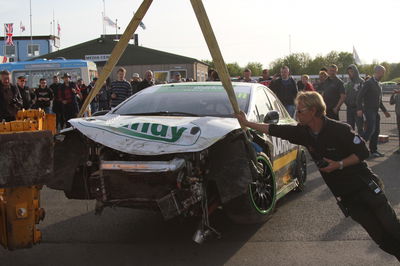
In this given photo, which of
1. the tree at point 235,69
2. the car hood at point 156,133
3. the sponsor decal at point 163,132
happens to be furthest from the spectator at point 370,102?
the tree at point 235,69

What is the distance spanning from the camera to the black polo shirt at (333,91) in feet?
33.2

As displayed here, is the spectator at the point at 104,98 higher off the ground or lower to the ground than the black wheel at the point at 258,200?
higher

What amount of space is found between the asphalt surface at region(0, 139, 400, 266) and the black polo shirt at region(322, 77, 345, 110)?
158 inches

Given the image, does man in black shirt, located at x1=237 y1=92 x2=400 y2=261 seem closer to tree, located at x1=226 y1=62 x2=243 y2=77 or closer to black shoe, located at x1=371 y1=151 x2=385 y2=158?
black shoe, located at x1=371 y1=151 x2=385 y2=158

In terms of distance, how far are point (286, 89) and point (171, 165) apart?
286 inches

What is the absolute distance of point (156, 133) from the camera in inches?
169

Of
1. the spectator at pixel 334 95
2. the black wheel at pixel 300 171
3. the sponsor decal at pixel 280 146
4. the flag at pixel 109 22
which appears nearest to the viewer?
the sponsor decal at pixel 280 146

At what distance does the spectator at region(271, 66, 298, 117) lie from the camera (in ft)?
35.5

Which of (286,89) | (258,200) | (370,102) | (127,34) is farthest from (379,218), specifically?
(286,89)

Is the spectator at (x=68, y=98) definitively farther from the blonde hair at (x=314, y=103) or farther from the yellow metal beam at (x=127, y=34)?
the blonde hair at (x=314, y=103)

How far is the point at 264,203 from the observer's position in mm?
5090

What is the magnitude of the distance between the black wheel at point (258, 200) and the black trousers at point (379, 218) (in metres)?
1.15

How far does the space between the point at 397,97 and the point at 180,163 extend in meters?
8.62

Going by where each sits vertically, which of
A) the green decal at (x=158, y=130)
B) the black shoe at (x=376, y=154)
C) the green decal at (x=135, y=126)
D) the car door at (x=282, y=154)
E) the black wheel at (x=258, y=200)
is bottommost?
the black shoe at (x=376, y=154)
